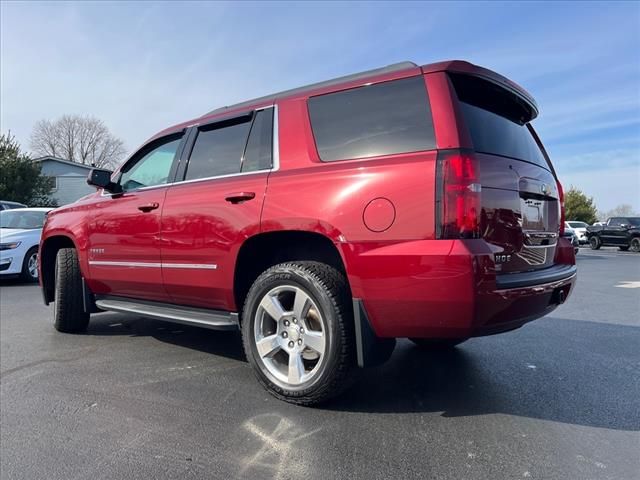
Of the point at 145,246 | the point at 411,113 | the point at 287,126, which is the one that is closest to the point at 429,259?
the point at 411,113

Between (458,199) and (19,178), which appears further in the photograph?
(19,178)

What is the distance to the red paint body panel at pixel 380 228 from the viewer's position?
233 centimetres

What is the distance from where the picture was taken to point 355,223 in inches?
100

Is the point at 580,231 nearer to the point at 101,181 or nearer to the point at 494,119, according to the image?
the point at 494,119

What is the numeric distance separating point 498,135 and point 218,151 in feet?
6.56

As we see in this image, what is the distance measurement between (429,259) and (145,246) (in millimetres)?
2414

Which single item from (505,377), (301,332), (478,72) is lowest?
(505,377)

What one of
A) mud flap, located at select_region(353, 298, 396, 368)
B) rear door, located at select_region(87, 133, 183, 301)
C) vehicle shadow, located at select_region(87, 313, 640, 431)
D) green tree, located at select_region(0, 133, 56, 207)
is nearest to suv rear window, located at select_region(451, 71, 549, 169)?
mud flap, located at select_region(353, 298, 396, 368)

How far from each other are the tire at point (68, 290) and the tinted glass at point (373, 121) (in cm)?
302

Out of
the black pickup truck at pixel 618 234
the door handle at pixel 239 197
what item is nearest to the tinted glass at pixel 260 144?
the door handle at pixel 239 197

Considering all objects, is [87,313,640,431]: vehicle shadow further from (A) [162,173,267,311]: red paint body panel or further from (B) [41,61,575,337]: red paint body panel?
(A) [162,173,267,311]: red paint body panel

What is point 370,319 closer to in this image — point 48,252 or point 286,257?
point 286,257

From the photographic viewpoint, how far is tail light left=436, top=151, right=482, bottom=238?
7.56 feet

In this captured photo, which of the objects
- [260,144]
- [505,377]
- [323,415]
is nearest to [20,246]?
[260,144]
